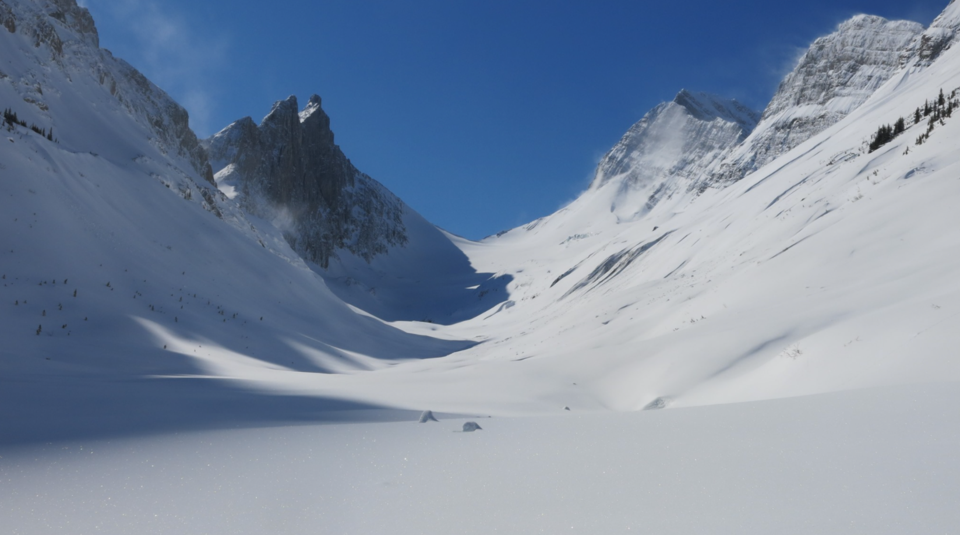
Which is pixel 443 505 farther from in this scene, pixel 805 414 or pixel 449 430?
pixel 805 414

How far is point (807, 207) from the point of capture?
1462 centimetres

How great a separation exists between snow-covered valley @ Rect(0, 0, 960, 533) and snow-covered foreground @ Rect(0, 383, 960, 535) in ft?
0.06

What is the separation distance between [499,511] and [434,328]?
5619 centimetres

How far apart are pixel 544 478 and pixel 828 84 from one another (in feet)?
340

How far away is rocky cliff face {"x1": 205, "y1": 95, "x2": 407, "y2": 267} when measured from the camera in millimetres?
78250

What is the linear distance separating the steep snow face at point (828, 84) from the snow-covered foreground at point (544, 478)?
278 ft

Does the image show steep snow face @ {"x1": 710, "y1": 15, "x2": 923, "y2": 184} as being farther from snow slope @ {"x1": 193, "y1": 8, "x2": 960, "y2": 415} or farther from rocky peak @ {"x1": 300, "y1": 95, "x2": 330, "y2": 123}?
rocky peak @ {"x1": 300, "y1": 95, "x2": 330, "y2": 123}

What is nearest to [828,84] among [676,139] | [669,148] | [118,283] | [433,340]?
[669,148]

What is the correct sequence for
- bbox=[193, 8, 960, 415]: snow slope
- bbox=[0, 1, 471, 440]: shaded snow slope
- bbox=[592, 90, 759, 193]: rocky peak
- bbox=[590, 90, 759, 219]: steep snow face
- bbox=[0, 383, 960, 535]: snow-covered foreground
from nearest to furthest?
bbox=[0, 383, 960, 535]: snow-covered foreground
bbox=[193, 8, 960, 415]: snow slope
bbox=[0, 1, 471, 440]: shaded snow slope
bbox=[590, 90, 759, 219]: steep snow face
bbox=[592, 90, 759, 193]: rocky peak

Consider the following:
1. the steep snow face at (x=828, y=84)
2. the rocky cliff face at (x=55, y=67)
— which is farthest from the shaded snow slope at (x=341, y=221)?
the steep snow face at (x=828, y=84)

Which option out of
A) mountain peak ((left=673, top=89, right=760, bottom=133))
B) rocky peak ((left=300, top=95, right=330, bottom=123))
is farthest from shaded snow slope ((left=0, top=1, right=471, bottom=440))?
mountain peak ((left=673, top=89, right=760, bottom=133))

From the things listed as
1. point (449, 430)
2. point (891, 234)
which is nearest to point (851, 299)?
point (891, 234)

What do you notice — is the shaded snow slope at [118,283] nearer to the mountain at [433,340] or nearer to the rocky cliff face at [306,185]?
the mountain at [433,340]

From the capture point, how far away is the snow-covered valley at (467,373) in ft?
8.01
